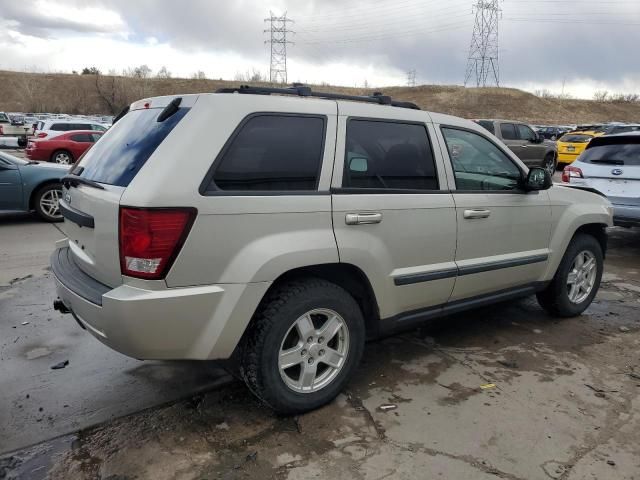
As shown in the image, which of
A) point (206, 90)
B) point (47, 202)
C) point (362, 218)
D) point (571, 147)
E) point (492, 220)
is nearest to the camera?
point (362, 218)

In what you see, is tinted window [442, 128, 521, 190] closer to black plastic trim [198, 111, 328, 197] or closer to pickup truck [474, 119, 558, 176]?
black plastic trim [198, 111, 328, 197]

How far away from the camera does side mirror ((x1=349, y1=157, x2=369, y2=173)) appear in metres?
3.19

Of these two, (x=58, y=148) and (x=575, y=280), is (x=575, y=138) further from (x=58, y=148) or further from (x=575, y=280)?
(x=58, y=148)

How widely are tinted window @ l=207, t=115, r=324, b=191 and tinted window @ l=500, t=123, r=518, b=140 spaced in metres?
14.5

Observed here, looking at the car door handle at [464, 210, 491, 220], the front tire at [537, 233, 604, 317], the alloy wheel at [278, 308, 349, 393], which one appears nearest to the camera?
the alloy wheel at [278, 308, 349, 393]

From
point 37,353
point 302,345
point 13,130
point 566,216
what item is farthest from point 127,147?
point 13,130

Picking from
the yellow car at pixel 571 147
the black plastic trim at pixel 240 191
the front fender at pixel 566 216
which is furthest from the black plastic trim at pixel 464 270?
the yellow car at pixel 571 147

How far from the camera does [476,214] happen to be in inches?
147

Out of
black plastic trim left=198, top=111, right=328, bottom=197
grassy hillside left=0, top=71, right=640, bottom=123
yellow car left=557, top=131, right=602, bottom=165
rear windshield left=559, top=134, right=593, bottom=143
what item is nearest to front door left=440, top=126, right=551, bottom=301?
black plastic trim left=198, top=111, right=328, bottom=197

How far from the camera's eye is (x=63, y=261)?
335 cm

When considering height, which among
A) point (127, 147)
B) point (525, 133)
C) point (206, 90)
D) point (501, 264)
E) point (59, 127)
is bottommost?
point (501, 264)

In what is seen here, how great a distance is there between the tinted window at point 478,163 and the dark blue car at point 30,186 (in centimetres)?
743

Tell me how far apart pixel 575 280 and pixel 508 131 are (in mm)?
12623

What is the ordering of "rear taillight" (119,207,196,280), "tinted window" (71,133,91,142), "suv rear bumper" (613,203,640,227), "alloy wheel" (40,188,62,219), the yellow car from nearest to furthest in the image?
"rear taillight" (119,207,196,280) → "suv rear bumper" (613,203,640,227) → "alloy wheel" (40,188,62,219) → "tinted window" (71,133,91,142) → the yellow car
